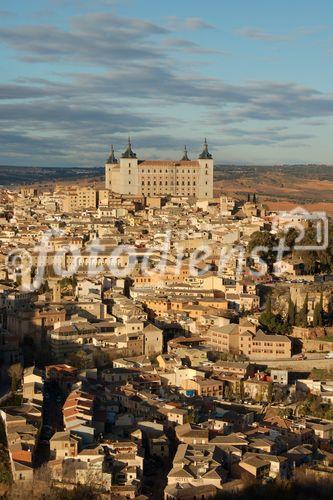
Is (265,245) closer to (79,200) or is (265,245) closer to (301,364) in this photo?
(301,364)

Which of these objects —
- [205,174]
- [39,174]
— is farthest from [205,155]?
[39,174]

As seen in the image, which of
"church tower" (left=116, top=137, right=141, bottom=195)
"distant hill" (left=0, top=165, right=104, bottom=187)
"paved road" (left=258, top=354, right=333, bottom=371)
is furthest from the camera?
"distant hill" (left=0, top=165, right=104, bottom=187)

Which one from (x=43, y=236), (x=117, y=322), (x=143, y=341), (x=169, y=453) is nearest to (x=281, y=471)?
(x=169, y=453)

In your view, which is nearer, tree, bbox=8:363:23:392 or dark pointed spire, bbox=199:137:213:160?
tree, bbox=8:363:23:392

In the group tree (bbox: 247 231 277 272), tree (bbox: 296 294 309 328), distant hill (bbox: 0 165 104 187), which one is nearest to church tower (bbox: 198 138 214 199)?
tree (bbox: 247 231 277 272)

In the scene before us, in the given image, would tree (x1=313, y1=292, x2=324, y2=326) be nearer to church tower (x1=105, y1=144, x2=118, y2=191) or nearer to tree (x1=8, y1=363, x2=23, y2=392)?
tree (x1=8, y1=363, x2=23, y2=392)

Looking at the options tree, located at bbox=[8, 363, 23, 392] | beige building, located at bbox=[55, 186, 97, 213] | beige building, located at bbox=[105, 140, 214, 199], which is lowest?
tree, located at bbox=[8, 363, 23, 392]
